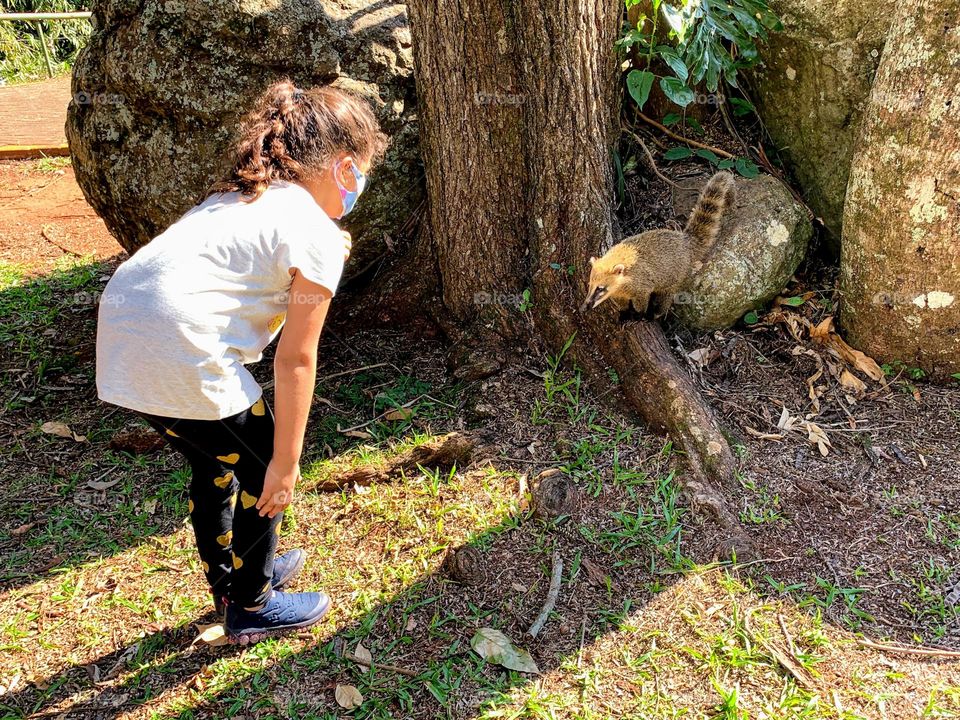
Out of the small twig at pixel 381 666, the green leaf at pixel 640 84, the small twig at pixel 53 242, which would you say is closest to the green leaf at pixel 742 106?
the green leaf at pixel 640 84

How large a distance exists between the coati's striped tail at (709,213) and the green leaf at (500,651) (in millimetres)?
2055

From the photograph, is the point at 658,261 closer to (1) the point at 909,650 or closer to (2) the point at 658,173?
(2) the point at 658,173

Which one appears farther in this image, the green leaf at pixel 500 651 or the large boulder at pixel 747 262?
the large boulder at pixel 747 262

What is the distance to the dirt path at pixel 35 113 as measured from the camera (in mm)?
7184

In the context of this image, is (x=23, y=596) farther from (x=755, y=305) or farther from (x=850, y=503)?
(x=755, y=305)

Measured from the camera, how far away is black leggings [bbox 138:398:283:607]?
2.15m

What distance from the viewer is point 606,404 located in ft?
11.1

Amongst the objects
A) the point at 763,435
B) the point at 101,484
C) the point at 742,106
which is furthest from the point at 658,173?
the point at 101,484

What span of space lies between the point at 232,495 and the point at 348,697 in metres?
0.70

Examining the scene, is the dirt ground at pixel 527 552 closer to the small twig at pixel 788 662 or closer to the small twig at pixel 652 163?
the small twig at pixel 788 662

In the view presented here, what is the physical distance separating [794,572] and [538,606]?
89cm

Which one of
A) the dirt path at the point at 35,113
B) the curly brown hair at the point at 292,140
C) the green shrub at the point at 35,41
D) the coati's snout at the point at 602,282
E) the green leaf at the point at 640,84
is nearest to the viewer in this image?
the curly brown hair at the point at 292,140

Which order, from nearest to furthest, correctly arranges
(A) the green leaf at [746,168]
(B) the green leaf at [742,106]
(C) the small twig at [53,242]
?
(A) the green leaf at [746,168], (B) the green leaf at [742,106], (C) the small twig at [53,242]

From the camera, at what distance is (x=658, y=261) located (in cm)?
357
